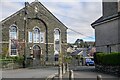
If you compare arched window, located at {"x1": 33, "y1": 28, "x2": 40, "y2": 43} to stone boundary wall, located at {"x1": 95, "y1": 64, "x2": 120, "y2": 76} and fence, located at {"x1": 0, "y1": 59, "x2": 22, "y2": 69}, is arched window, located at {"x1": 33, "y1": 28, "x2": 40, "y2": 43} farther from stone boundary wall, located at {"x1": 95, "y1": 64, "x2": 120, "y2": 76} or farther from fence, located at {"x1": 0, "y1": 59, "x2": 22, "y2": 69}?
stone boundary wall, located at {"x1": 95, "y1": 64, "x2": 120, "y2": 76}

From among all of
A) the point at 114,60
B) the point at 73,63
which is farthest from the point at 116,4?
the point at 73,63

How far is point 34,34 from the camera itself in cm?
6194

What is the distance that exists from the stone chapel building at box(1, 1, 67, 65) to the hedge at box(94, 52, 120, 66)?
1080 inches

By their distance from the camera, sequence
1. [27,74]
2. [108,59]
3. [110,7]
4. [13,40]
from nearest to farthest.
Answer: [108,59], [27,74], [110,7], [13,40]

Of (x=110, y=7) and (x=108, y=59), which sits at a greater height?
(x=110, y=7)

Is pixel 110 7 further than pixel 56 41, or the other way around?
pixel 56 41

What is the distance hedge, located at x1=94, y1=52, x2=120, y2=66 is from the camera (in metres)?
24.6

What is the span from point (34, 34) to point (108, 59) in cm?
3648

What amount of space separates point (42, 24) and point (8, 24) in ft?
24.4

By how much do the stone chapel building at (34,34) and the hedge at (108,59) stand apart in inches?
1080

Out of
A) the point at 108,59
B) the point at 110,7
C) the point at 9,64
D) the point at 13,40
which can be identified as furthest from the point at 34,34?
the point at 108,59

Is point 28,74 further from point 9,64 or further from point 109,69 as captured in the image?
point 9,64

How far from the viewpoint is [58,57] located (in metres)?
62.2

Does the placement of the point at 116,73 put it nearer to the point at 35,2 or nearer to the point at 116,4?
the point at 116,4
